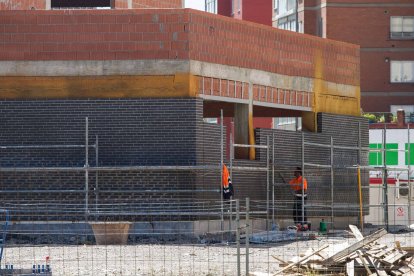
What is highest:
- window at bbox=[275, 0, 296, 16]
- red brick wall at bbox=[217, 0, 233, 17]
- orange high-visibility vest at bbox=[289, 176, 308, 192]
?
red brick wall at bbox=[217, 0, 233, 17]

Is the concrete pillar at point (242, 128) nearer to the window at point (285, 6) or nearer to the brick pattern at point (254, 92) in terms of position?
the brick pattern at point (254, 92)

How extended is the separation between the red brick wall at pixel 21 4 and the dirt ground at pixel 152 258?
1344 centimetres

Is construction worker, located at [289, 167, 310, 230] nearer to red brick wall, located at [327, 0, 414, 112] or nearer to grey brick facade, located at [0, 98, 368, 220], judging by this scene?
grey brick facade, located at [0, 98, 368, 220]

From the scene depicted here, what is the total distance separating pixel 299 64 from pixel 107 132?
8.02 m

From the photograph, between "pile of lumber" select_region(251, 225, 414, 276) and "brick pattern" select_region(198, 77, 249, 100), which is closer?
"pile of lumber" select_region(251, 225, 414, 276)

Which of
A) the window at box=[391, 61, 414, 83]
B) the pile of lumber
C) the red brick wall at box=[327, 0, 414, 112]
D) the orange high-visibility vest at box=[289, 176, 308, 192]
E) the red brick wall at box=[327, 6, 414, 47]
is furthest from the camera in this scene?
the window at box=[391, 61, 414, 83]

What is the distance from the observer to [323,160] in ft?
131

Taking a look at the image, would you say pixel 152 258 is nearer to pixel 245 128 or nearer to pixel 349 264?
pixel 349 264

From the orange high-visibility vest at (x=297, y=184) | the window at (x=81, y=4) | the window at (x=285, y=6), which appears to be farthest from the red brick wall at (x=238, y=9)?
the orange high-visibility vest at (x=297, y=184)

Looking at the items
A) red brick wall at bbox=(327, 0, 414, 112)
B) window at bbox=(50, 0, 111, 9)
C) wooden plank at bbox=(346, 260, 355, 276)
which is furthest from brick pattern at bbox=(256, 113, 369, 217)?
red brick wall at bbox=(327, 0, 414, 112)

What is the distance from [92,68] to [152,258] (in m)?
8.91

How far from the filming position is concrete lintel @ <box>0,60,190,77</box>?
3406 cm

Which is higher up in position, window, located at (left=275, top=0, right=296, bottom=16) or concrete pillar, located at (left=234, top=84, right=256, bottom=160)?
window, located at (left=275, top=0, right=296, bottom=16)

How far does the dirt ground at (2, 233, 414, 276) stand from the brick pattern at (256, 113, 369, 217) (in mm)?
6013
